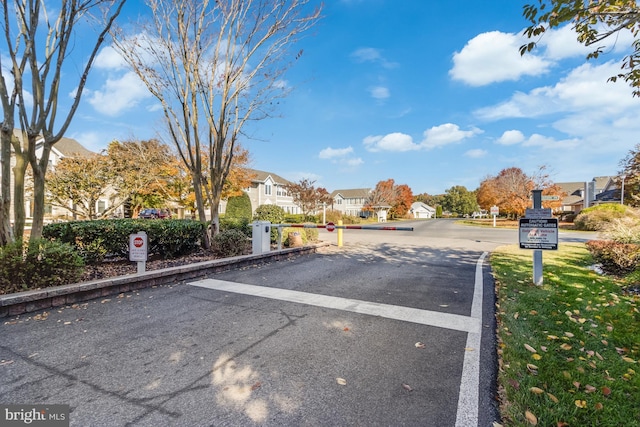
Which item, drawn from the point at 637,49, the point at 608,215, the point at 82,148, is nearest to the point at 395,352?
the point at 637,49

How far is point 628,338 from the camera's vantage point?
3416 millimetres

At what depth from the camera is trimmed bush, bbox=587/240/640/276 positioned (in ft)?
22.4

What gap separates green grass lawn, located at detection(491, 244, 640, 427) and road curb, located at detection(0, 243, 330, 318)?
5.54 m

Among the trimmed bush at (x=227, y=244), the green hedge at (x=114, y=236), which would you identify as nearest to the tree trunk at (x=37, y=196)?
the green hedge at (x=114, y=236)

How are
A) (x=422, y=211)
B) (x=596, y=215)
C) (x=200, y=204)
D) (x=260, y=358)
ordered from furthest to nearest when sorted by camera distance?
(x=422, y=211) → (x=596, y=215) → (x=200, y=204) → (x=260, y=358)

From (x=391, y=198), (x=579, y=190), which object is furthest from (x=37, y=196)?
(x=579, y=190)

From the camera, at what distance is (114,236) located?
6480 millimetres

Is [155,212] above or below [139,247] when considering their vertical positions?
above

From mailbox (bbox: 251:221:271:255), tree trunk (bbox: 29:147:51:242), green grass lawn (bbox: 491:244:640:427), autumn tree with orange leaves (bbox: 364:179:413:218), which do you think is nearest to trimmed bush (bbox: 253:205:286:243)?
mailbox (bbox: 251:221:271:255)

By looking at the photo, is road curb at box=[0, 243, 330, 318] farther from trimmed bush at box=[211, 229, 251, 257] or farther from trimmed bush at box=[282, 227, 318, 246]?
trimmed bush at box=[282, 227, 318, 246]

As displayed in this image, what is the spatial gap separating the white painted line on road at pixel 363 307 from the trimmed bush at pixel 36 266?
6.36ft

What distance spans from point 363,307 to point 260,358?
6.71ft

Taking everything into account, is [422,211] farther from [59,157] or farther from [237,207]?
[59,157]

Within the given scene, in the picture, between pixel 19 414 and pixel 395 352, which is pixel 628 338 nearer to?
pixel 395 352
